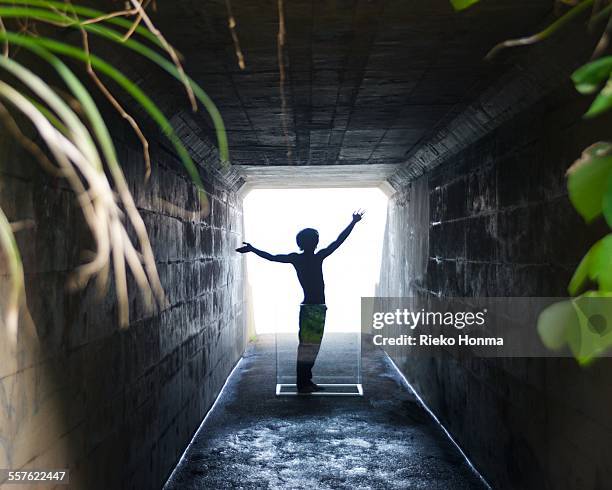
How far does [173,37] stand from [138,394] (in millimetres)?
2344

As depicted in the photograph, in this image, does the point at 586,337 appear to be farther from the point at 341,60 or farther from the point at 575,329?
the point at 341,60

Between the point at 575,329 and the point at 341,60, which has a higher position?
the point at 341,60

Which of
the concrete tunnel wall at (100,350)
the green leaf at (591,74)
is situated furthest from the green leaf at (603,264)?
the concrete tunnel wall at (100,350)

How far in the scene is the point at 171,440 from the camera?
5.34 meters

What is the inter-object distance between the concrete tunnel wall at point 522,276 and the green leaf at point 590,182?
250 cm

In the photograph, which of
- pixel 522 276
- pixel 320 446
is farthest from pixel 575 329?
pixel 320 446

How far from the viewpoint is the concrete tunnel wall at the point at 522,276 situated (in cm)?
327

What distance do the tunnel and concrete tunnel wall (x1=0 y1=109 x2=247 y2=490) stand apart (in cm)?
2

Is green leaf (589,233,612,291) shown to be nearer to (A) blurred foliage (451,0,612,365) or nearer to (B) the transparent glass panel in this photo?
(A) blurred foliage (451,0,612,365)

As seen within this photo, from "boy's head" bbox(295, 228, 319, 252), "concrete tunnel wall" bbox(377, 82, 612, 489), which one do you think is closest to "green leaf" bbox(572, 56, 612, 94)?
"concrete tunnel wall" bbox(377, 82, 612, 489)

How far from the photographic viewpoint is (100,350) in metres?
3.56

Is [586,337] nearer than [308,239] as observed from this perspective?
Yes

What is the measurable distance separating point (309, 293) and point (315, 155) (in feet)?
5.95

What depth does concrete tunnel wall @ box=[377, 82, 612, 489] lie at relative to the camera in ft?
10.7
